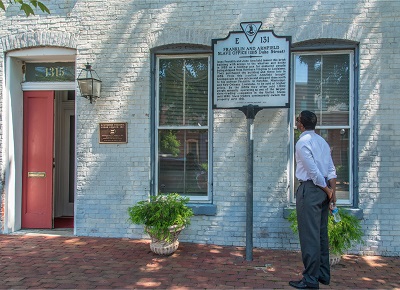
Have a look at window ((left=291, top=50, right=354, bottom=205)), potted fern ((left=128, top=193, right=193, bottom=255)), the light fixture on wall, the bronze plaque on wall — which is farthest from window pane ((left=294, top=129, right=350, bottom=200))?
the light fixture on wall

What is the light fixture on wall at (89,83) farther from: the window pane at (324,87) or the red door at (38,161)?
the window pane at (324,87)

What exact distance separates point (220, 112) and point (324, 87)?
1.72 m

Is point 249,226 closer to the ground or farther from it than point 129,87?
closer to the ground

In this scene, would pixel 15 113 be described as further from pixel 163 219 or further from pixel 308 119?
pixel 308 119

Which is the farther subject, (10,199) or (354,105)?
Result: (10,199)

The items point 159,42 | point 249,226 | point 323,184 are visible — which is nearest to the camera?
point 323,184

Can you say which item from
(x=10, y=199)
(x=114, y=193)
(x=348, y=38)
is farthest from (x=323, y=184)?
(x=10, y=199)

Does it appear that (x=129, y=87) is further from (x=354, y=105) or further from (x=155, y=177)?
(x=354, y=105)

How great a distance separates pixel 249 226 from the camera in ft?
17.0

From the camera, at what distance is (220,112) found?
19.2 ft

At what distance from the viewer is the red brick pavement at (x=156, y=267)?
4312 mm

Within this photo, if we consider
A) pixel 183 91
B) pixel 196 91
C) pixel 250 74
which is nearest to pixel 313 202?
pixel 250 74

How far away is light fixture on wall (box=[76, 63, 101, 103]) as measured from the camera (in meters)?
5.84

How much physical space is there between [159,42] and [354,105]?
10.8 ft
